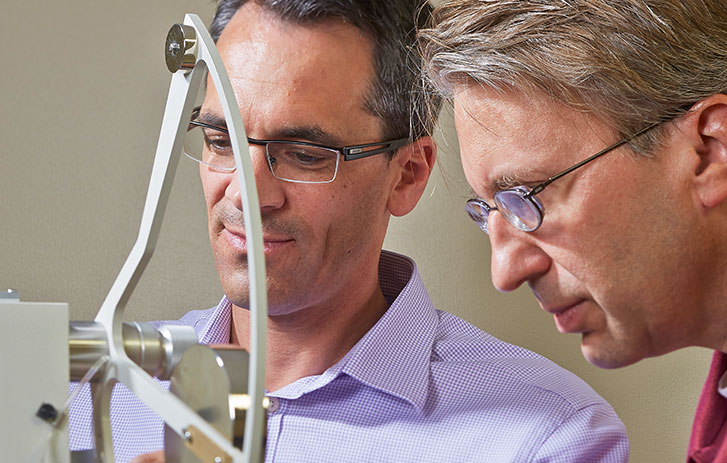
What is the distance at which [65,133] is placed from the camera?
1610 mm

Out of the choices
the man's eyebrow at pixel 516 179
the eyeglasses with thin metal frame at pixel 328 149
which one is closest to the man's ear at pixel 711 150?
the man's eyebrow at pixel 516 179

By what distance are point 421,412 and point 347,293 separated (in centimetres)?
25

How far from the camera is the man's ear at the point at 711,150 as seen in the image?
2.73 ft

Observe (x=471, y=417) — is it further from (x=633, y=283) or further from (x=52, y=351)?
(x=52, y=351)

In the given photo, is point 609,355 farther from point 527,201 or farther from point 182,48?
point 182,48

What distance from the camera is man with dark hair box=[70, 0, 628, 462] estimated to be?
1239 millimetres

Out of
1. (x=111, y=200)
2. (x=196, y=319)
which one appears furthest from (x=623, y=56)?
(x=111, y=200)

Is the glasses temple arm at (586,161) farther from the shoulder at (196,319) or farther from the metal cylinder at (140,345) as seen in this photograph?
the shoulder at (196,319)

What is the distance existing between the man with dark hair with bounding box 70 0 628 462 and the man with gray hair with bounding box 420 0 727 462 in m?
0.34

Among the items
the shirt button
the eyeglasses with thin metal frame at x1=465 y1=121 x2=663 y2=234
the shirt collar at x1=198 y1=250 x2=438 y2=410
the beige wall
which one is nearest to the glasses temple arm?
the eyeglasses with thin metal frame at x1=465 y1=121 x2=663 y2=234

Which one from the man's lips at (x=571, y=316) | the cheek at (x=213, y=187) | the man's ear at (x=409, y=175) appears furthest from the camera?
the man's ear at (x=409, y=175)

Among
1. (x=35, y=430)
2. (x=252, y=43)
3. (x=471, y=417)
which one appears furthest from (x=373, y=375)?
(x=35, y=430)

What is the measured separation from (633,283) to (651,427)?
0.89m

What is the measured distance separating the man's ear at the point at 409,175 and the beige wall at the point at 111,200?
141 mm
